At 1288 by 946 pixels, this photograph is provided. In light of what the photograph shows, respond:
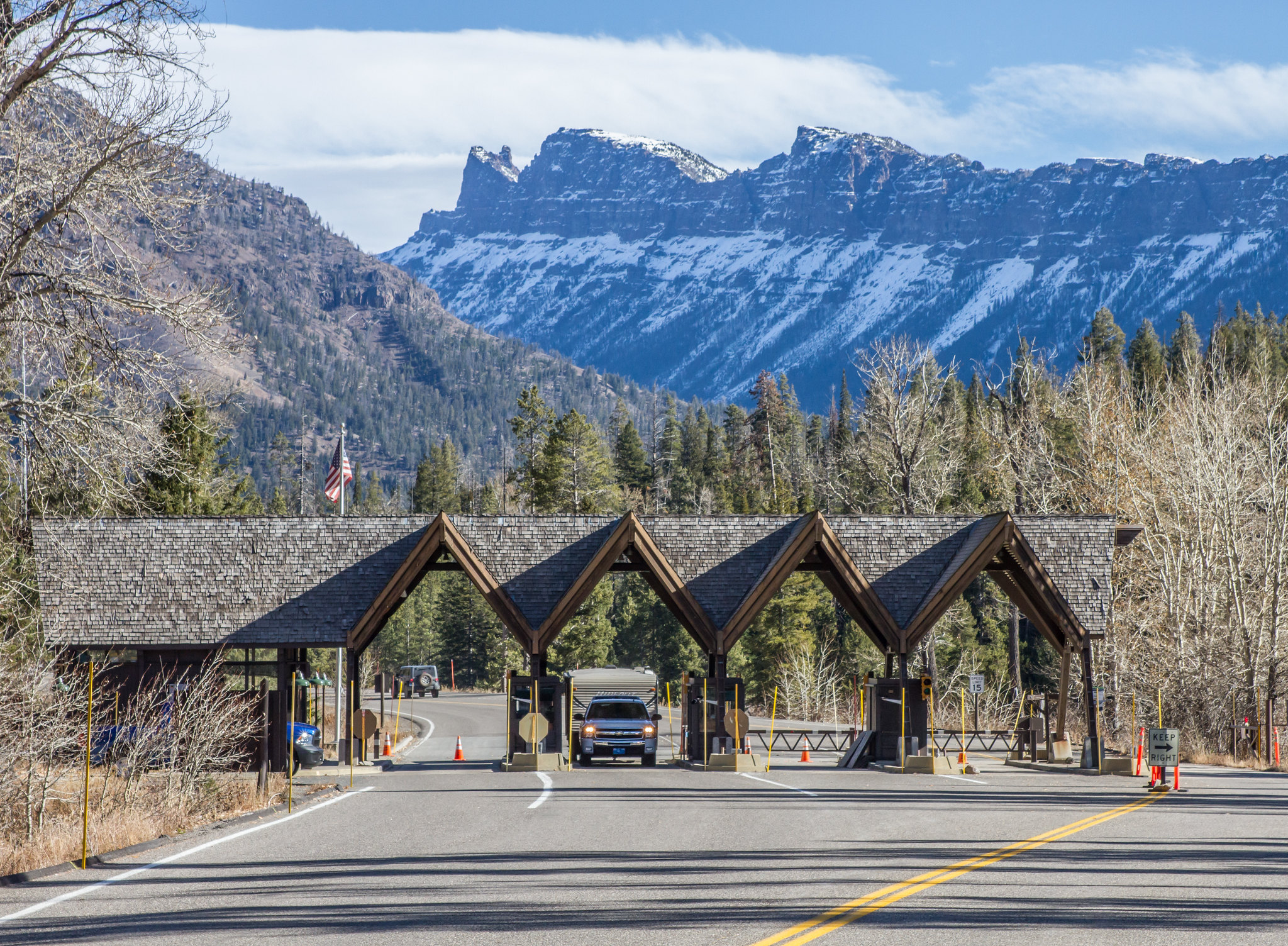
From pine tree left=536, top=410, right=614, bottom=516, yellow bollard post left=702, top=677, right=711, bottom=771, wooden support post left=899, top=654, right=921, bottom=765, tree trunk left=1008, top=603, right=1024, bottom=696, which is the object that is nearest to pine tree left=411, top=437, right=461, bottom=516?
pine tree left=536, top=410, right=614, bottom=516

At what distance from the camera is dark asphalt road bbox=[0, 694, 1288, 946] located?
31.3ft

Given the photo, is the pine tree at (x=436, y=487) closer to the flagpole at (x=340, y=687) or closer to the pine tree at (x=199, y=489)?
the pine tree at (x=199, y=489)

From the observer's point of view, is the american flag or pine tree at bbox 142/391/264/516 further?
pine tree at bbox 142/391/264/516

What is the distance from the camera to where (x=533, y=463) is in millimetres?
86375

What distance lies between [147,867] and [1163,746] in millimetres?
17101

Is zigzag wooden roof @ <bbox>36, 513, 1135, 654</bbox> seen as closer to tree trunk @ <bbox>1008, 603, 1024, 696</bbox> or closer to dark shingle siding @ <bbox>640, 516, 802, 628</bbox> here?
dark shingle siding @ <bbox>640, 516, 802, 628</bbox>

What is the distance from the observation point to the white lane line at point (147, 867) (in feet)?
34.1

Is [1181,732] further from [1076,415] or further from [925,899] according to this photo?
[925,899]

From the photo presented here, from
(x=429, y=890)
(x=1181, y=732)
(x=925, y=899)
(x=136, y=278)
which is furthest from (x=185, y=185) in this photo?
(x=1181, y=732)

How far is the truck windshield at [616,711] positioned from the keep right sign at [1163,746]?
13610mm

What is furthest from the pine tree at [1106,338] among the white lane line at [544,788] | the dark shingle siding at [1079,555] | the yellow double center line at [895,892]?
the yellow double center line at [895,892]

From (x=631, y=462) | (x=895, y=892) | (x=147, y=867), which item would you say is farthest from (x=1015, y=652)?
(x=631, y=462)

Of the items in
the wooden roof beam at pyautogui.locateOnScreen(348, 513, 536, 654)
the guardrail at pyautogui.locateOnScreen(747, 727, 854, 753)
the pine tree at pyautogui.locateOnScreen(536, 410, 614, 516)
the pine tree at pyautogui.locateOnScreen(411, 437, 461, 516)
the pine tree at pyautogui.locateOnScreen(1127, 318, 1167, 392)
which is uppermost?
the pine tree at pyautogui.locateOnScreen(1127, 318, 1167, 392)

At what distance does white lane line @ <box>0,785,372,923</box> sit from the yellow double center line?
6.04 metres
